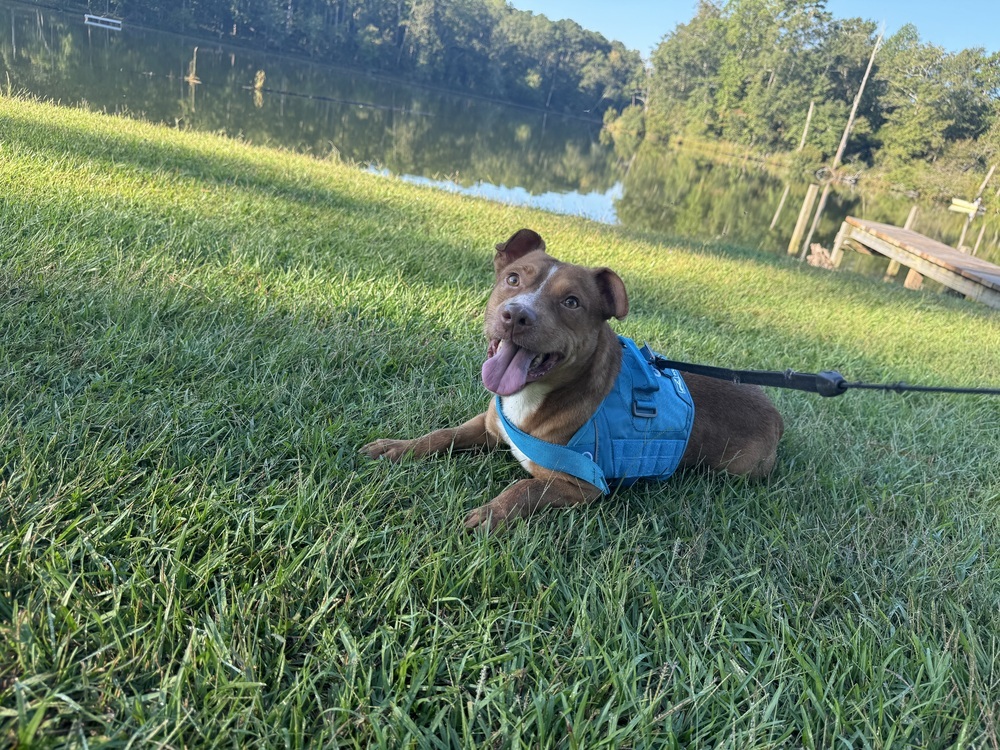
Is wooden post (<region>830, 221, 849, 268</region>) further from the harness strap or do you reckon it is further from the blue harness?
the harness strap

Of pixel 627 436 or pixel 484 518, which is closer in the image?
pixel 484 518

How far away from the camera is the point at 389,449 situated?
2598 millimetres

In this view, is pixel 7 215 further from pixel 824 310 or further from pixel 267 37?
pixel 267 37

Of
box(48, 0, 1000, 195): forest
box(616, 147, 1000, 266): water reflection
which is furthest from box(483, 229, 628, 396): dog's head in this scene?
box(48, 0, 1000, 195): forest

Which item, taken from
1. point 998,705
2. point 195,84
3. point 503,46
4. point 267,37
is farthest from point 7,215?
point 503,46

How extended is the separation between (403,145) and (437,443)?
2351 cm

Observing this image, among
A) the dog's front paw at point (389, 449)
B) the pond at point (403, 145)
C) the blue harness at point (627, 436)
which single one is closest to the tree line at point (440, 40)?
the pond at point (403, 145)

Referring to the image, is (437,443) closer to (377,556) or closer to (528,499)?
(528,499)

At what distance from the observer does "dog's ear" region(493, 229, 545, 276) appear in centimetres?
289

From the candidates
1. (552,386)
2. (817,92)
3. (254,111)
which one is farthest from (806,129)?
(552,386)

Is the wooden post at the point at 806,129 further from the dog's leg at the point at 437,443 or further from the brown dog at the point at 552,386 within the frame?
the dog's leg at the point at 437,443

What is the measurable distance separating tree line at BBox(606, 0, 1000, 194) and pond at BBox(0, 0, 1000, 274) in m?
19.3

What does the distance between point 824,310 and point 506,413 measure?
7738 millimetres

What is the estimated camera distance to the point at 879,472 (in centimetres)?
343
